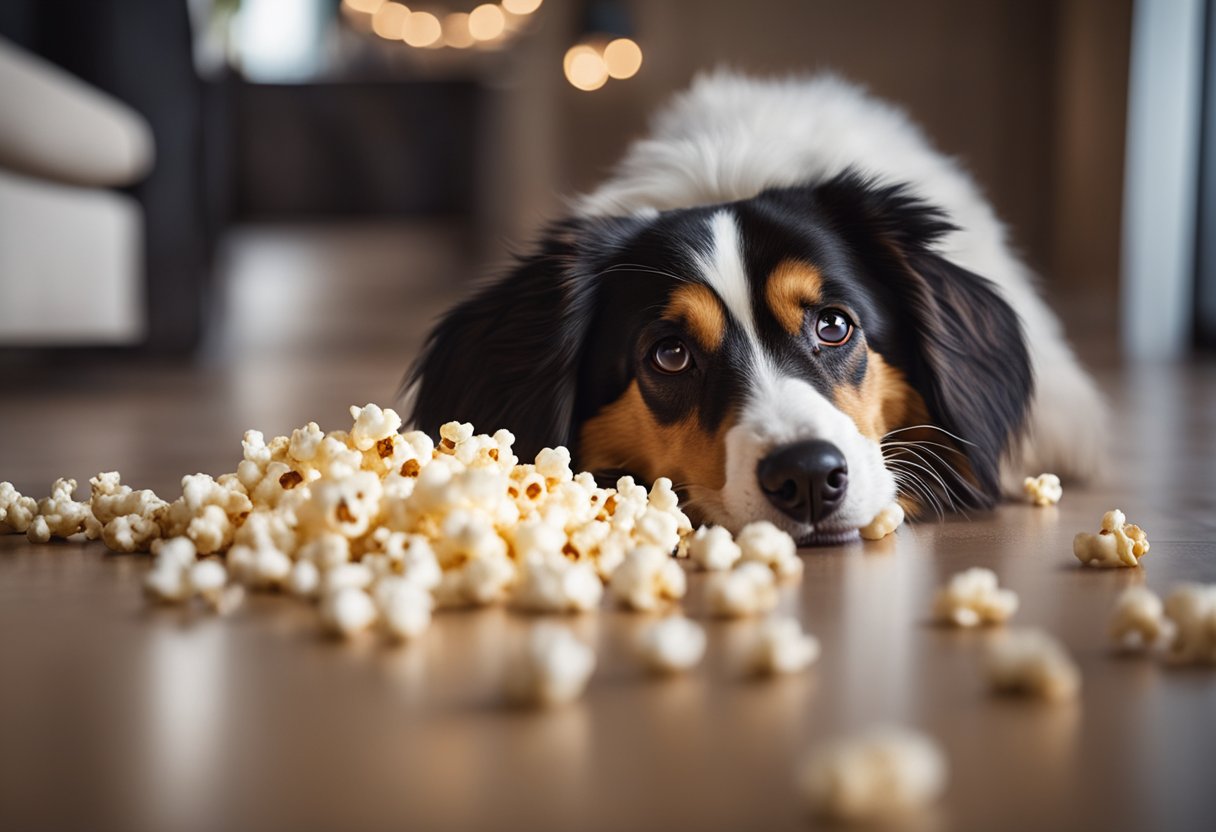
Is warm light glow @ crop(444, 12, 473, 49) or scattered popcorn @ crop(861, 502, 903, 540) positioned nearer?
scattered popcorn @ crop(861, 502, 903, 540)

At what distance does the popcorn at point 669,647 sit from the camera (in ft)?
3.27

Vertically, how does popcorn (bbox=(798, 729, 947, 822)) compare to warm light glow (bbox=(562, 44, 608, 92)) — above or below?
below

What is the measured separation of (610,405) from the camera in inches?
70.1

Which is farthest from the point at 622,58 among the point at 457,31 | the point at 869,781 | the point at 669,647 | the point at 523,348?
the point at 869,781

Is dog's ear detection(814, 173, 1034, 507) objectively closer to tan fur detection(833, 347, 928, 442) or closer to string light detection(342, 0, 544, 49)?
tan fur detection(833, 347, 928, 442)

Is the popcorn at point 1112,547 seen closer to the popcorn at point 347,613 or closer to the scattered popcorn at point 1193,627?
the scattered popcorn at point 1193,627

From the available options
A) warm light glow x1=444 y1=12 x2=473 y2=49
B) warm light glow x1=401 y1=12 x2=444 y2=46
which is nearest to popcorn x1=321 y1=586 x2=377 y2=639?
warm light glow x1=444 y1=12 x2=473 y2=49

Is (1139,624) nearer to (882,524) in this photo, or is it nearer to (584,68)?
(882,524)

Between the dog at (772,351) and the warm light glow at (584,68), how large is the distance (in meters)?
6.81

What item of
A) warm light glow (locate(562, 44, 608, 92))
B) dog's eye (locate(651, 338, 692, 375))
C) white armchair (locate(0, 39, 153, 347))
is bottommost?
dog's eye (locate(651, 338, 692, 375))

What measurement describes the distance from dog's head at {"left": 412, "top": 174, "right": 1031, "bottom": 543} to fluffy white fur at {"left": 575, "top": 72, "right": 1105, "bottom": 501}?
0.42 ft

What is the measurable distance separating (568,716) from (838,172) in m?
1.31

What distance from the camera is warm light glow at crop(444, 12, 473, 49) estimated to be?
941 centimetres

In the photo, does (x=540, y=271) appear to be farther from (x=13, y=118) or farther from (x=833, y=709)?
(x=13, y=118)
